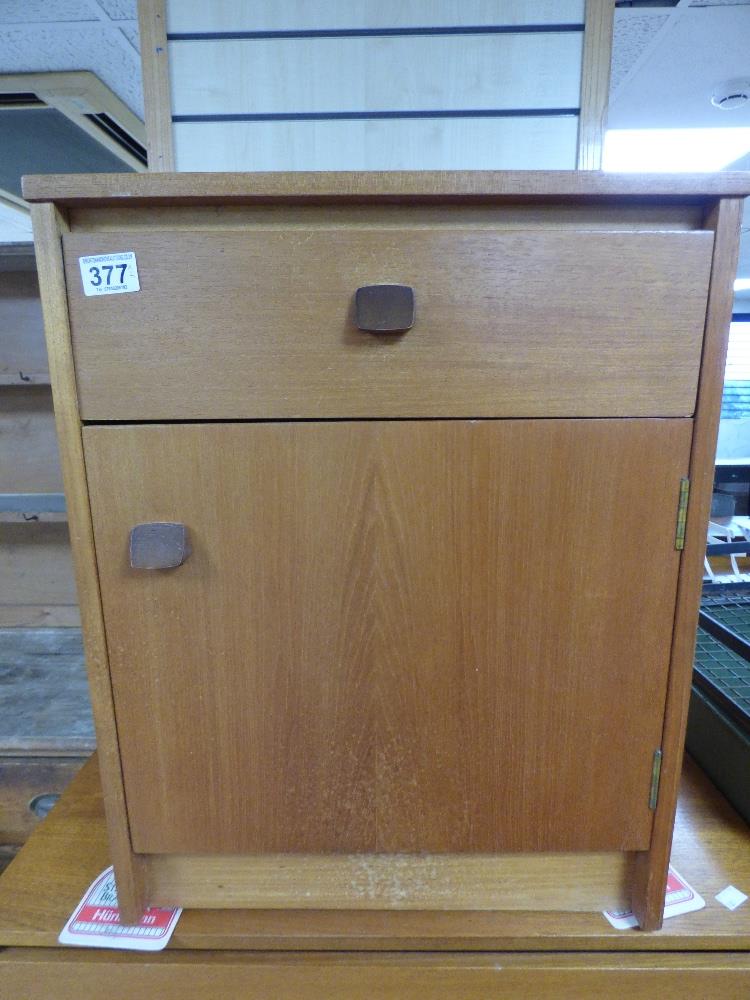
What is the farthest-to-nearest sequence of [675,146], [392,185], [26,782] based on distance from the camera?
[675,146], [26,782], [392,185]

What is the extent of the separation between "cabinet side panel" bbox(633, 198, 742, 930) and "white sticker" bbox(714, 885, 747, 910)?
10 cm

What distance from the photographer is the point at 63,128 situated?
6.33ft

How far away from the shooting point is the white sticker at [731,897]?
0.62 meters

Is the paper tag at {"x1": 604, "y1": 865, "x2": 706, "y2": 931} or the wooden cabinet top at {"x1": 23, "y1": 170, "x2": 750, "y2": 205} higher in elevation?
the wooden cabinet top at {"x1": 23, "y1": 170, "x2": 750, "y2": 205}

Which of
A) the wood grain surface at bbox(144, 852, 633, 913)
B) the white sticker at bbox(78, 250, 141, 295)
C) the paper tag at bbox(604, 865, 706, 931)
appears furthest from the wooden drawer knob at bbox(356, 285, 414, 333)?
the paper tag at bbox(604, 865, 706, 931)

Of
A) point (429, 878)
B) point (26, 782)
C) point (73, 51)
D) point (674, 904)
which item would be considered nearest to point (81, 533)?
point (429, 878)

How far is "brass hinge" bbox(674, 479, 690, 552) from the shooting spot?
514 mm

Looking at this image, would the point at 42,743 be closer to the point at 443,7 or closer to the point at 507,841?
the point at 507,841

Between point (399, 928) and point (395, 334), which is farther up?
point (395, 334)

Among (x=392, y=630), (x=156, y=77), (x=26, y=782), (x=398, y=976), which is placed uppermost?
(x=156, y=77)

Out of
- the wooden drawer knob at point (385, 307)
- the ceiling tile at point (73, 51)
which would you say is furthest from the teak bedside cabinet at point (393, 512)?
the ceiling tile at point (73, 51)

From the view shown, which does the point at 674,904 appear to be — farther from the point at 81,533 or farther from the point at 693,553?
the point at 81,533

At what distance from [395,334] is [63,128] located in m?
2.17

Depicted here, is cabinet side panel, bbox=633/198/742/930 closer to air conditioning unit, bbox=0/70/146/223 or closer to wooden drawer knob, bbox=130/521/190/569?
wooden drawer knob, bbox=130/521/190/569
